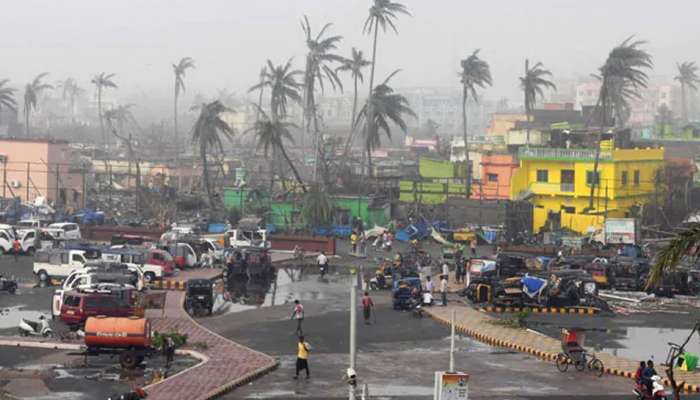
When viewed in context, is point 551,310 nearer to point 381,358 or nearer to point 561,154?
point 381,358

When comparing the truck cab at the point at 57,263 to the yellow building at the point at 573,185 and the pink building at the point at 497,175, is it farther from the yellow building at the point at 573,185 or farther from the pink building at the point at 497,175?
the pink building at the point at 497,175

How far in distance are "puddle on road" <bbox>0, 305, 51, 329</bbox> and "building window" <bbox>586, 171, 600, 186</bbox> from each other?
34.8m

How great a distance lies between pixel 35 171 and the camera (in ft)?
243

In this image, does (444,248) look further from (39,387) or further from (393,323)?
(39,387)

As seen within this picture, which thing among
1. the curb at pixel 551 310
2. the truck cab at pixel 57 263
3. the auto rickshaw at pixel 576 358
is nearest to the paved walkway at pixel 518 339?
the auto rickshaw at pixel 576 358

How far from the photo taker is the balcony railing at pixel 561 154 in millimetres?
66000

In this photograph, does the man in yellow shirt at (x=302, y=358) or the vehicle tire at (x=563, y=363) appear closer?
the man in yellow shirt at (x=302, y=358)

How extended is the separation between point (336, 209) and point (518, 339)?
34.8 metres

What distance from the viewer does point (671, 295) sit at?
4262 centimetres

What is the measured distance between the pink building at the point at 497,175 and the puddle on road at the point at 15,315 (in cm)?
4157

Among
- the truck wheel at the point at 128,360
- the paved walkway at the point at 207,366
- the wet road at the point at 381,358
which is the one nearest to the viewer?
the paved walkway at the point at 207,366

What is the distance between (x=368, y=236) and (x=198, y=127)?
2022 cm

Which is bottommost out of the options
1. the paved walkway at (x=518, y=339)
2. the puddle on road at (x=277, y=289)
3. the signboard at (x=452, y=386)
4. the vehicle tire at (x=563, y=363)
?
the puddle on road at (x=277, y=289)

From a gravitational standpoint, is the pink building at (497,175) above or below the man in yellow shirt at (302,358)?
above
